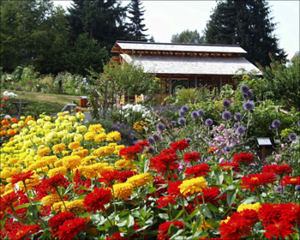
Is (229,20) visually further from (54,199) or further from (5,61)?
(54,199)

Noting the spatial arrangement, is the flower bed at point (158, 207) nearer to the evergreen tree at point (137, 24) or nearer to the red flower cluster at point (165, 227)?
the red flower cluster at point (165, 227)

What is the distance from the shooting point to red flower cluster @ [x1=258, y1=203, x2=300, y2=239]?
3.08 ft

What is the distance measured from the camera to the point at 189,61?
741 inches

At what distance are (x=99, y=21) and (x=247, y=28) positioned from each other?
15.1 m

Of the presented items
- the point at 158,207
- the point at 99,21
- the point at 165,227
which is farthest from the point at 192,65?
the point at 99,21

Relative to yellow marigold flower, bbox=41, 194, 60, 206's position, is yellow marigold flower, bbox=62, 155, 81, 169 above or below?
above

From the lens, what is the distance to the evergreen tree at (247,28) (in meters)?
29.5

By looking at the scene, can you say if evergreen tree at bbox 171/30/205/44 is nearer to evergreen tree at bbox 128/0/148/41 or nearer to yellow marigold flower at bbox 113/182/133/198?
evergreen tree at bbox 128/0/148/41

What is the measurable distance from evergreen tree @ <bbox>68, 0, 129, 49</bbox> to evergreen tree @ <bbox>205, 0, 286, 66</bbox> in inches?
391

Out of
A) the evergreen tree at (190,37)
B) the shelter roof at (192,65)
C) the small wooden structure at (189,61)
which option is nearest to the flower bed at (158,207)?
the shelter roof at (192,65)

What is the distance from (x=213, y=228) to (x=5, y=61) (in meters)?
30.0

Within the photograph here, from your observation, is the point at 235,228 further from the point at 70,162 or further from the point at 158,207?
the point at 70,162

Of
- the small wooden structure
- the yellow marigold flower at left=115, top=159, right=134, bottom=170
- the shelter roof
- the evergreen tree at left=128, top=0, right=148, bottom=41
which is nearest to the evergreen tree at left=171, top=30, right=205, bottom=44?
the evergreen tree at left=128, top=0, right=148, bottom=41

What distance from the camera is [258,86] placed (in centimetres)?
1007
